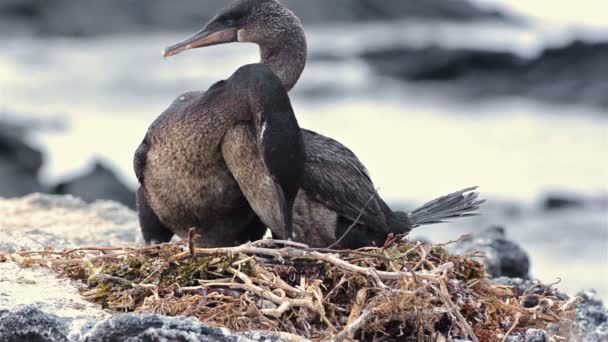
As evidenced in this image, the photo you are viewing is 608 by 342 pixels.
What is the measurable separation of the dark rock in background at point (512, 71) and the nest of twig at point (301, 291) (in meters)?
23.4

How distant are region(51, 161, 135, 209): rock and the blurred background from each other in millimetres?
23

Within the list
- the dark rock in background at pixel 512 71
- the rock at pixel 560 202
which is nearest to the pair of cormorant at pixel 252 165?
the rock at pixel 560 202

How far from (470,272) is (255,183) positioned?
1.25m

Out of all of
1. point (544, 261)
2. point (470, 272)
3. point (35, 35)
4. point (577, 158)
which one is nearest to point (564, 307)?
point (470, 272)

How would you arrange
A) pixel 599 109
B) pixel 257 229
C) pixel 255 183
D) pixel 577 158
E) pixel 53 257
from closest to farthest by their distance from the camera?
pixel 53 257
pixel 255 183
pixel 257 229
pixel 577 158
pixel 599 109

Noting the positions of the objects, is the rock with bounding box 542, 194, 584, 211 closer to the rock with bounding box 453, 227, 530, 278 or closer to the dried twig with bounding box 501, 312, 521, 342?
the rock with bounding box 453, 227, 530, 278

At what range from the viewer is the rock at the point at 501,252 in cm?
882

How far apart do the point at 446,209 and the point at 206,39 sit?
2095 millimetres

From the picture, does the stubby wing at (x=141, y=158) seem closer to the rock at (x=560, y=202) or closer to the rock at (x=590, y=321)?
the rock at (x=590, y=321)

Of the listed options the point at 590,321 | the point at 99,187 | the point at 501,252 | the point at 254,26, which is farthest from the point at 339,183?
the point at 99,187

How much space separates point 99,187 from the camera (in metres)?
14.6

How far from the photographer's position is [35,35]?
36.5 m

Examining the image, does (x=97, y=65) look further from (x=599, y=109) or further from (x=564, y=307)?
(x=564, y=307)

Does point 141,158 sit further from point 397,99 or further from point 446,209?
point 397,99
